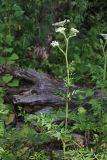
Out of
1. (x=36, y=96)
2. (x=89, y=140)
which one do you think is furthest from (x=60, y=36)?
(x=89, y=140)

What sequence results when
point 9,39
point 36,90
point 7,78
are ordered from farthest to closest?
point 9,39 < point 7,78 < point 36,90

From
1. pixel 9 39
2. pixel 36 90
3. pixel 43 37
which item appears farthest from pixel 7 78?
pixel 43 37

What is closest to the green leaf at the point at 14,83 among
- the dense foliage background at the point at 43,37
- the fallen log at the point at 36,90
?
the fallen log at the point at 36,90

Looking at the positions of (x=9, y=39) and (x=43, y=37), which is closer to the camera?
(x=9, y=39)

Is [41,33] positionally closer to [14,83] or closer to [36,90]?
[14,83]

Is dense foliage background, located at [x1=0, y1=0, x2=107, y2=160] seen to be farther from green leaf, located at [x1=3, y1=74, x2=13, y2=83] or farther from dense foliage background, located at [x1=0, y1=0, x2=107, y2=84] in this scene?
green leaf, located at [x1=3, y1=74, x2=13, y2=83]

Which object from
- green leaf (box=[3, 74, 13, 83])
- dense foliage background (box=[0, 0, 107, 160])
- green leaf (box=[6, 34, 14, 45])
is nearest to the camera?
green leaf (box=[3, 74, 13, 83])

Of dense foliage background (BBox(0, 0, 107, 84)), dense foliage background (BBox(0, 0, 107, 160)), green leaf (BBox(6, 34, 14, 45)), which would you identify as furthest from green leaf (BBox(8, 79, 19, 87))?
green leaf (BBox(6, 34, 14, 45))

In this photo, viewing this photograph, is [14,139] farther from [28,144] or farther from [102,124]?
[102,124]

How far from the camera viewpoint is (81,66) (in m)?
7.00

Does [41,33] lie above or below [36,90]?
above

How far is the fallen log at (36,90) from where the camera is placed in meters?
5.58

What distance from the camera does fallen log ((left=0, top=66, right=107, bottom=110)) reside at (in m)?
5.58

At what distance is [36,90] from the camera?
5.80 meters
